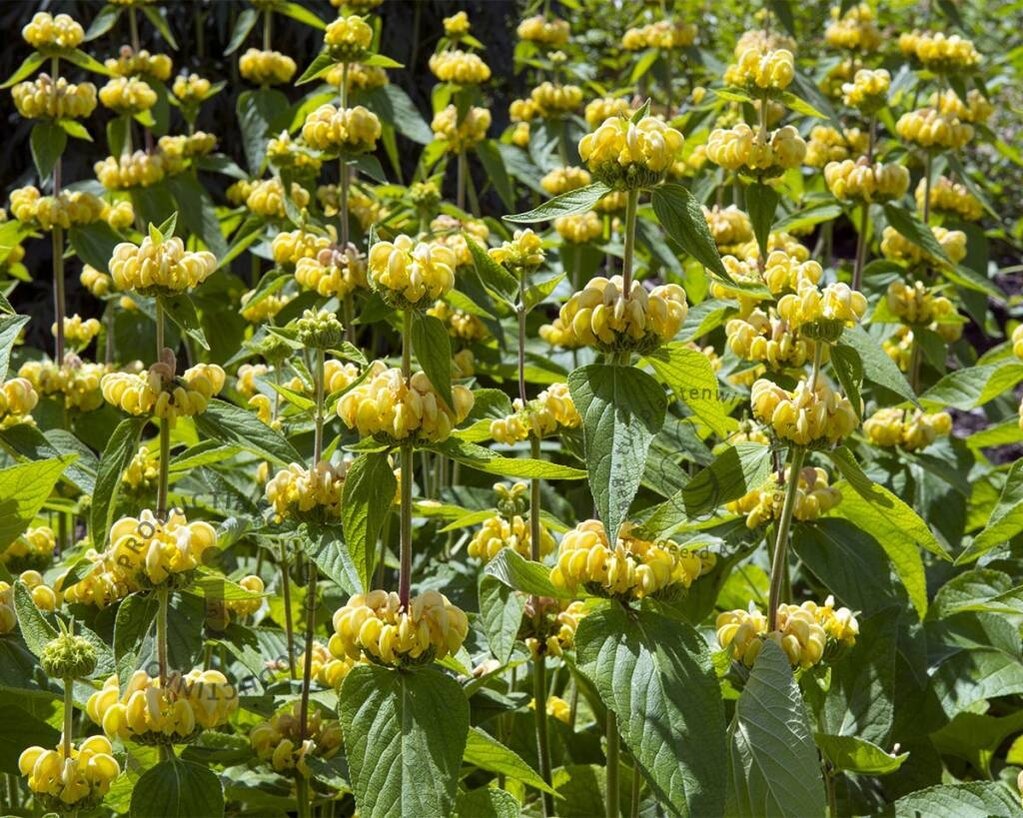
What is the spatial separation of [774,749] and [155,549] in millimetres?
771

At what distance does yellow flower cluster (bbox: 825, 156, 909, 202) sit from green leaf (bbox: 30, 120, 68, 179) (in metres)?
1.67

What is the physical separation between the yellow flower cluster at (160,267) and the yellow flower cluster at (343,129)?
2.94 ft

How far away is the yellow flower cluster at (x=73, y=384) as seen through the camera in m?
2.80

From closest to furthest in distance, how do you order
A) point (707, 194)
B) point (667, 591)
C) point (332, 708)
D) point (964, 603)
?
point (667, 591)
point (332, 708)
point (964, 603)
point (707, 194)

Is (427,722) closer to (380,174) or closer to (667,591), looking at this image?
(667,591)

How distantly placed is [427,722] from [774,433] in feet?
1.95

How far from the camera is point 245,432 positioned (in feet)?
6.11

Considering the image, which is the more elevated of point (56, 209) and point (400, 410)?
point (400, 410)

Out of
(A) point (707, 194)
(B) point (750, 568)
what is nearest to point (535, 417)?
(B) point (750, 568)

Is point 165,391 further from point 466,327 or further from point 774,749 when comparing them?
point 466,327

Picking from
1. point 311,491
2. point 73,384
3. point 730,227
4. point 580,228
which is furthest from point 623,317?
point 580,228

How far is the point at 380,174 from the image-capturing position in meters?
2.62

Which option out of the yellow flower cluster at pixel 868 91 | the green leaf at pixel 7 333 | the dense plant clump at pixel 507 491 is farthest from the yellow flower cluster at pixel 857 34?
the green leaf at pixel 7 333

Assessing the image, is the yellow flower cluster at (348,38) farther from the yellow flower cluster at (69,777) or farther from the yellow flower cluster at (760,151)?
the yellow flower cluster at (69,777)
